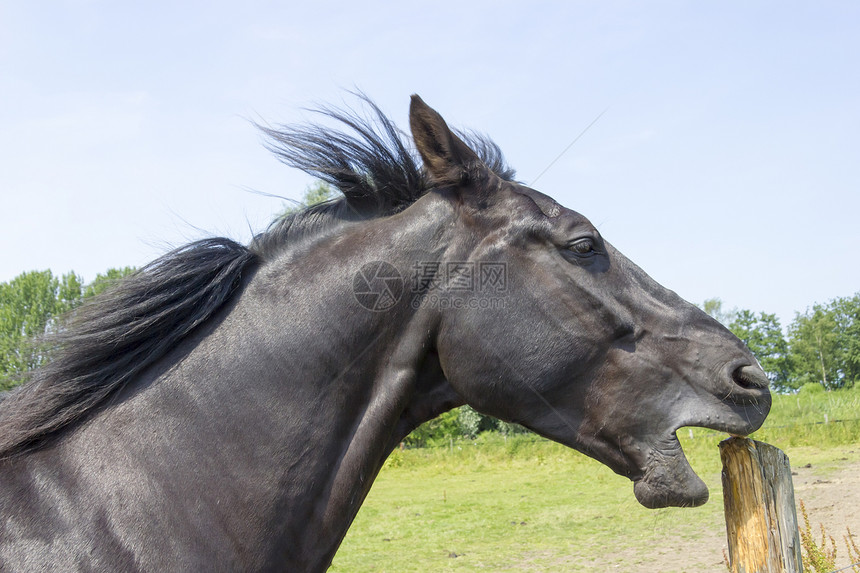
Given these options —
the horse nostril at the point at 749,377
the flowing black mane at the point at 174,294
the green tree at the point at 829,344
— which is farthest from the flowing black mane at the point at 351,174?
the green tree at the point at 829,344

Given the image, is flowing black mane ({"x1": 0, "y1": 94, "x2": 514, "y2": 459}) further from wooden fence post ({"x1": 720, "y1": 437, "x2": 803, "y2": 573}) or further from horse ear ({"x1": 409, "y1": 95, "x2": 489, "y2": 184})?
wooden fence post ({"x1": 720, "y1": 437, "x2": 803, "y2": 573})

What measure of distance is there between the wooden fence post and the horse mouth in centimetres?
28

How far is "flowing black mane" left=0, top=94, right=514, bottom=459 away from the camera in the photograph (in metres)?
2.33

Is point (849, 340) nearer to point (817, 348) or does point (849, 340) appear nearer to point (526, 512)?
point (817, 348)

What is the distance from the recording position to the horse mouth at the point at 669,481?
2.46m

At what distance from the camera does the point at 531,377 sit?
101 inches

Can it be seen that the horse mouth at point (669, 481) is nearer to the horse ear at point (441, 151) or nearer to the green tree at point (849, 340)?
the horse ear at point (441, 151)

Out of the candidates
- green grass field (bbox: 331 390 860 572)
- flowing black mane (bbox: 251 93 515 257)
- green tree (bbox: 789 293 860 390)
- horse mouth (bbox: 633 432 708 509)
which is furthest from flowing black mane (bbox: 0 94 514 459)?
green tree (bbox: 789 293 860 390)

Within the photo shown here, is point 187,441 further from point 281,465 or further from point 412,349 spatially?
point 412,349

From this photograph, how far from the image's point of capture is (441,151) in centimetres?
278

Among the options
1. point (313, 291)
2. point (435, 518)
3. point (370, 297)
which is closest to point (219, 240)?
point (313, 291)

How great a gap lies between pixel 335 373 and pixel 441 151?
106cm

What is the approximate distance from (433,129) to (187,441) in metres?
1.58

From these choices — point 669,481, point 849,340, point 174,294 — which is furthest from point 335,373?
point 849,340
